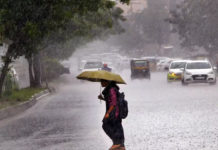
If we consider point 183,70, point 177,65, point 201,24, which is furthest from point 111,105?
point 201,24

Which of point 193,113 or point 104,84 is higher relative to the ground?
point 104,84

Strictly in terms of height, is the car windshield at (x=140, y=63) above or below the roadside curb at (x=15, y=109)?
above

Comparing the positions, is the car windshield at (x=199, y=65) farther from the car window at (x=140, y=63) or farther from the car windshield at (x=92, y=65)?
the car window at (x=140, y=63)

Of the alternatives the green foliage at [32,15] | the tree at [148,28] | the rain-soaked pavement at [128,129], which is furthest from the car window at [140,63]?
the tree at [148,28]

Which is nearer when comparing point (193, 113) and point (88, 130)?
point (88, 130)

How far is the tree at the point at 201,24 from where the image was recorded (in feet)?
232

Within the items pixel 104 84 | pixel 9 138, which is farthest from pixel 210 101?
pixel 104 84

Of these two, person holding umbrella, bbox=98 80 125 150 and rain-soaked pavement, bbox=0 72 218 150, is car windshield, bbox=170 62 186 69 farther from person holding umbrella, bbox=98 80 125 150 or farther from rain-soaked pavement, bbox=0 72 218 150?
person holding umbrella, bbox=98 80 125 150

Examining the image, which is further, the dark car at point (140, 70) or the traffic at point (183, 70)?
the dark car at point (140, 70)

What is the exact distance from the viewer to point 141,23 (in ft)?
374

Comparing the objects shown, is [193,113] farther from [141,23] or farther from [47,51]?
[141,23]

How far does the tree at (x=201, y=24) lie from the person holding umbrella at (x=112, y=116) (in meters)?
61.1

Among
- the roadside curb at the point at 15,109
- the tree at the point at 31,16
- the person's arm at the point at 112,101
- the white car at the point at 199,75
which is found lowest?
the roadside curb at the point at 15,109

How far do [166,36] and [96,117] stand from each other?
94.7 meters
